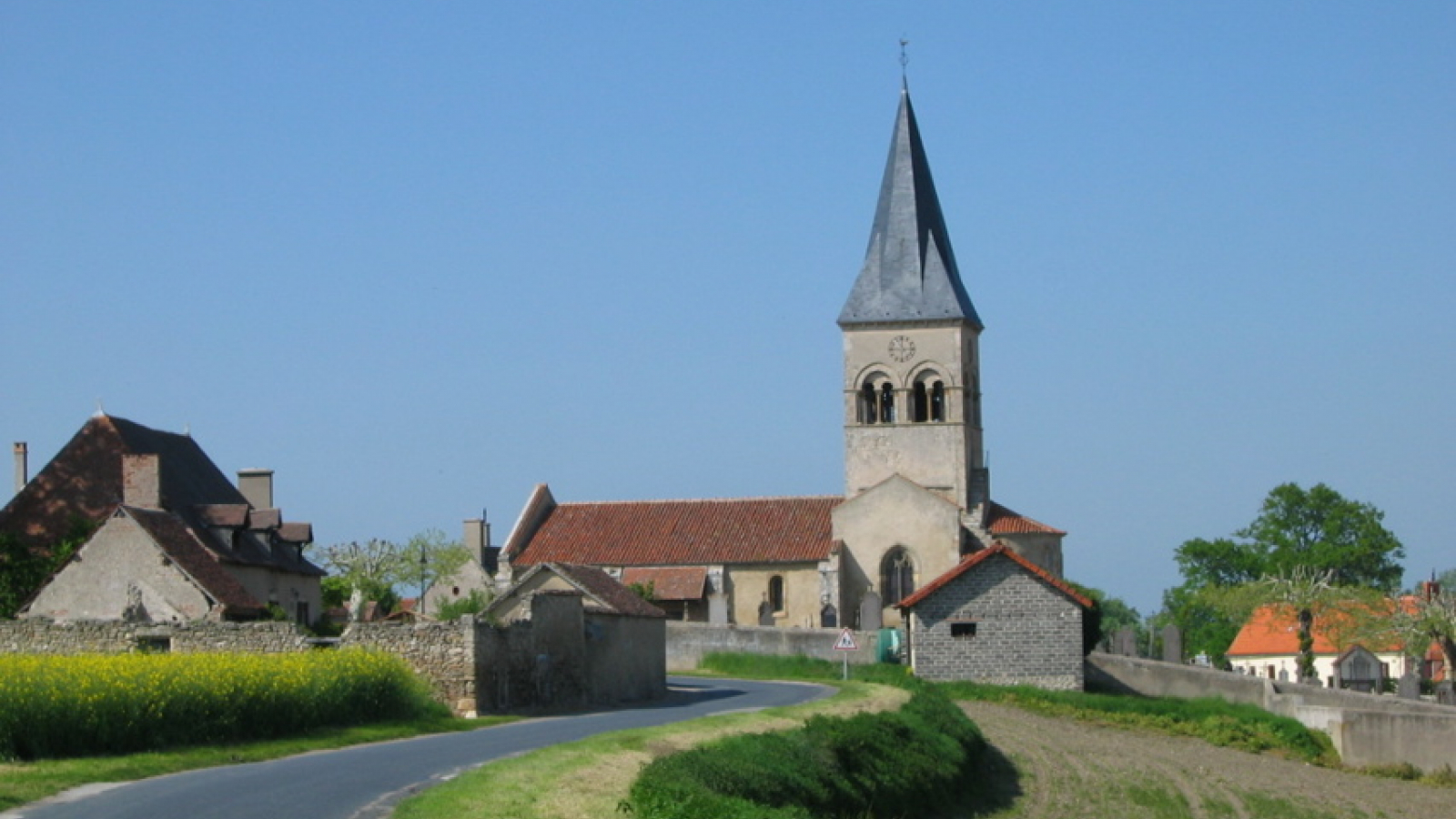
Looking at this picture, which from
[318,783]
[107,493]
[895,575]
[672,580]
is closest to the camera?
[318,783]

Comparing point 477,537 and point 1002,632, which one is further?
point 477,537

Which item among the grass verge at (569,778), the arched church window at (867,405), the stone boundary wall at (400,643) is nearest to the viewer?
the grass verge at (569,778)

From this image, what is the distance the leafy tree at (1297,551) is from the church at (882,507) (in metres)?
25.9

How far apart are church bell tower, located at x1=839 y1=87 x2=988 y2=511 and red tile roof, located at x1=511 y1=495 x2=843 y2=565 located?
2.67m

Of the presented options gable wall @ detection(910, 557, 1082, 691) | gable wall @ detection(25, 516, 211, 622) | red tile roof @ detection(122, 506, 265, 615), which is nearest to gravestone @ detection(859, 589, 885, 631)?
gable wall @ detection(910, 557, 1082, 691)

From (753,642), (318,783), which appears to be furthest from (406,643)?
(753,642)

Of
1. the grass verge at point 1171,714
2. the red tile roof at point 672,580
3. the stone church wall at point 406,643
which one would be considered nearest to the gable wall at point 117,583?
the stone church wall at point 406,643

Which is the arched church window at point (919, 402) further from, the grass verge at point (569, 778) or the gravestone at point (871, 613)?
the grass verge at point (569, 778)

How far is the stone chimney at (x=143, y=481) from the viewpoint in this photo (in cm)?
4916

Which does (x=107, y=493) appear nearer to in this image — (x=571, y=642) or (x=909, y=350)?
(x=571, y=642)

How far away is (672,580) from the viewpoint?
74.7 metres

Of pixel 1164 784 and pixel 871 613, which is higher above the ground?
pixel 871 613

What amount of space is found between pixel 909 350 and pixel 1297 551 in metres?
38.7

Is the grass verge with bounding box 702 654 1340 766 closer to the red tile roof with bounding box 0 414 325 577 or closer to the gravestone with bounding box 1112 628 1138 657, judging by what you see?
the gravestone with bounding box 1112 628 1138 657
